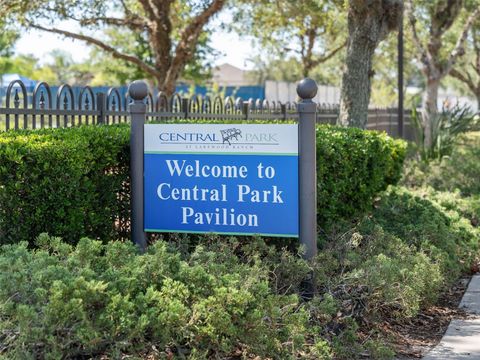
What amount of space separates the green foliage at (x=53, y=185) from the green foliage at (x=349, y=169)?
2.14m

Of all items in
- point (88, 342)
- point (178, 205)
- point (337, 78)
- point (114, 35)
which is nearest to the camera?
point (88, 342)

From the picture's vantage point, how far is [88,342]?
3660 millimetres

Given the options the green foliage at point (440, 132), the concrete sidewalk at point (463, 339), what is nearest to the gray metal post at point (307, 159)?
the concrete sidewalk at point (463, 339)

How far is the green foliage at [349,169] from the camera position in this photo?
A: 7195 mm

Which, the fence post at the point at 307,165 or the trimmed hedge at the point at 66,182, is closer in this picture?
the trimmed hedge at the point at 66,182

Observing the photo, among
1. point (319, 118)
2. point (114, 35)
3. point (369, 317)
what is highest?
point (114, 35)

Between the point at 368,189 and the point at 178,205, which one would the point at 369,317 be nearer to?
the point at 178,205

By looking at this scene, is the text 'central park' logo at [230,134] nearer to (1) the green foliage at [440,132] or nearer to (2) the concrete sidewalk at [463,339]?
(2) the concrete sidewalk at [463,339]

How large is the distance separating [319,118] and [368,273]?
1056 centimetres

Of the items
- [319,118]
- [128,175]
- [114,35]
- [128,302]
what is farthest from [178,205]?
[114,35]

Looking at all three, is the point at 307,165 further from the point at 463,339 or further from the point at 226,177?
the point at 463,339

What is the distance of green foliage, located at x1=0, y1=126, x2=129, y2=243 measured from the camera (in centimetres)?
513

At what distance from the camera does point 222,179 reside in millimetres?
5648

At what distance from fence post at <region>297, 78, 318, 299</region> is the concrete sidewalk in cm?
96
